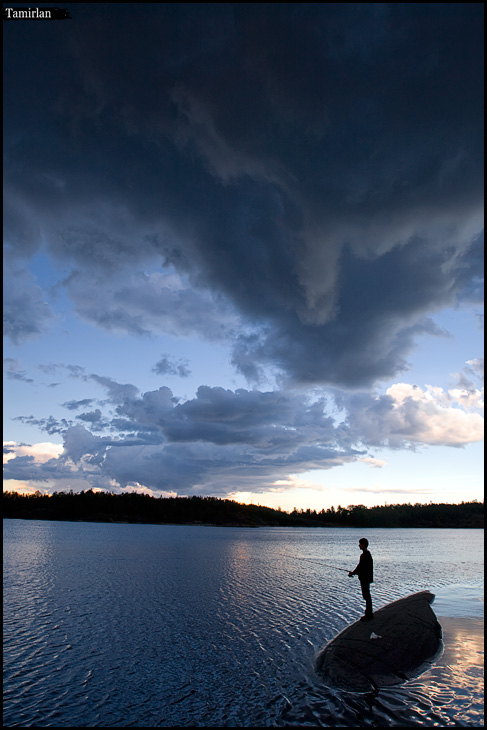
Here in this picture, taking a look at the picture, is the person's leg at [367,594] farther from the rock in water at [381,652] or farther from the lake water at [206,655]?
the lake water at [206,655]

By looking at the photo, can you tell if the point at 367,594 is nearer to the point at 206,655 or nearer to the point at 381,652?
the point at 381,652

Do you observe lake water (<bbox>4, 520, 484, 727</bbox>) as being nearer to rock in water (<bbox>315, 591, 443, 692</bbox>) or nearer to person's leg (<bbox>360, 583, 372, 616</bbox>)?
rock in water (<bbox>315, 591, 443, 692</bbox>)

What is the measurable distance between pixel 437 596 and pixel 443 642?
1473 centimetres

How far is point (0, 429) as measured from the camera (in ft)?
41.4

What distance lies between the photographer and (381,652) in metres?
16.7

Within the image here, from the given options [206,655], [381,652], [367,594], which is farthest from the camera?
[367,594]

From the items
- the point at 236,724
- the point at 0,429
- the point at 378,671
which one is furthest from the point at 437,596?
the point at 0,429

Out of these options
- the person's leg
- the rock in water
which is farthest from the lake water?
the person's leg

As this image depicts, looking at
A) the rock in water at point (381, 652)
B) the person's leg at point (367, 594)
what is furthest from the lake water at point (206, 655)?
the person's leg at point (367, 594)

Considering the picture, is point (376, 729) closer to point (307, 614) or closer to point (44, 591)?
point (307, 614)

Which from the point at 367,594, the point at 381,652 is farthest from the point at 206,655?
the point at 367,594

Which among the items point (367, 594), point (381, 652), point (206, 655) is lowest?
point (206, 655)

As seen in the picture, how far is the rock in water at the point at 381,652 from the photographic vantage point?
15.2 meters

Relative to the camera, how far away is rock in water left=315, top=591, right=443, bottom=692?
1521 cm
